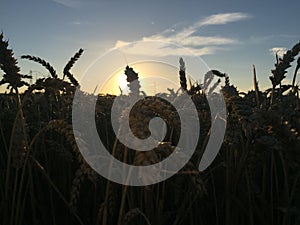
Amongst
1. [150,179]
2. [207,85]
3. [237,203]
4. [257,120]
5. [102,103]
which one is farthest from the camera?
[102,103]

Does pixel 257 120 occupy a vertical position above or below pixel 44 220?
above

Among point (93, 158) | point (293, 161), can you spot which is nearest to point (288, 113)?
point (293, 161)

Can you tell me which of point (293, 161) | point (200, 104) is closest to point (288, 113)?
point (293, 161)

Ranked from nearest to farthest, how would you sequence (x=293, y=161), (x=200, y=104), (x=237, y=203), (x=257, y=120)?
1. (x=293, y=161)
2. (x=257, y=120)
3. (x=237, y=203)
4. (x=200, y=104)

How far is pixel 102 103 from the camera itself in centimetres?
313

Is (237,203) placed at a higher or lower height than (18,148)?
lower

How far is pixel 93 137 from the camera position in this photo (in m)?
2.26

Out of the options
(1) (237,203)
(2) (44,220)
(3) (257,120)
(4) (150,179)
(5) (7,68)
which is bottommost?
(2) (44,220)

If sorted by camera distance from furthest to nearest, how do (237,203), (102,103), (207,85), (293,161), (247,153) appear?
(102,103) → (207,85) → (237,203) → (247,153) → (293,161)

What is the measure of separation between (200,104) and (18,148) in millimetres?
1216

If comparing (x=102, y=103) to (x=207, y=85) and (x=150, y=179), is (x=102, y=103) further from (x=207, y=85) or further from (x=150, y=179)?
(x=150, y=179)

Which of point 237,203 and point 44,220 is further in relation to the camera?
point 44,220

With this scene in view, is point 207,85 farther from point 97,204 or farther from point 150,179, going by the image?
point 150,179

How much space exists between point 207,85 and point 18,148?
4.80ft
